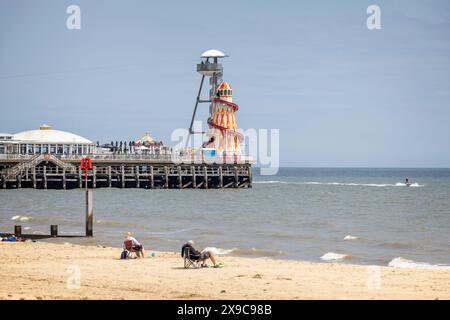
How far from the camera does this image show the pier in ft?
219

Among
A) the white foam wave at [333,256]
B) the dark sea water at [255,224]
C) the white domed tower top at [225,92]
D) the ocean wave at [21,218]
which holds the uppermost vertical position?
the white domed tower top at [225,92]

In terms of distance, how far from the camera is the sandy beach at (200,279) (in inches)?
608

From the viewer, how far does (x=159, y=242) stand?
2816cm

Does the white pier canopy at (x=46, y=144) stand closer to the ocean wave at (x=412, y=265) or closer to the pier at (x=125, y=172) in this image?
the pier at (x=125, y=172)

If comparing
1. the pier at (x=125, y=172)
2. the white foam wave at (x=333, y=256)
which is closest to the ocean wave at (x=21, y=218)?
the white foam wave at (x=333, y=256)

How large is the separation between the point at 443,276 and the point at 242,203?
3592 cm

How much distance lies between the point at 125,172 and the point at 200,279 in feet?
180

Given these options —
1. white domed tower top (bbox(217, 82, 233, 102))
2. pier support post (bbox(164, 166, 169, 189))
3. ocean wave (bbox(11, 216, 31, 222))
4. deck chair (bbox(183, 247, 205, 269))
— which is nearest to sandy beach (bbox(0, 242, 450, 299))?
deck chair (bbox(183, 247, 205, 269))

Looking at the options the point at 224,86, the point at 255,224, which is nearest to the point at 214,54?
the point at 224,86

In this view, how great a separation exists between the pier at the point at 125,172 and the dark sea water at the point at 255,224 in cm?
568

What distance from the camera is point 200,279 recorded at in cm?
1761

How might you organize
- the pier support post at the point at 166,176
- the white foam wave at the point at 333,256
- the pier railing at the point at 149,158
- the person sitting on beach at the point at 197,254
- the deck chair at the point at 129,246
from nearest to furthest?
the person sitting on beach at the point at 197,254 < the deck chair at the point at 129,246 < the white foam wave at the point at 333,256 < the pier railing at the point at 149,158 < the pier support post at the point at 166,176

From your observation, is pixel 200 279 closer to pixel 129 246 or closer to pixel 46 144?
pixel 129 246

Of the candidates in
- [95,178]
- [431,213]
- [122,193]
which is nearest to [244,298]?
[431,213]
